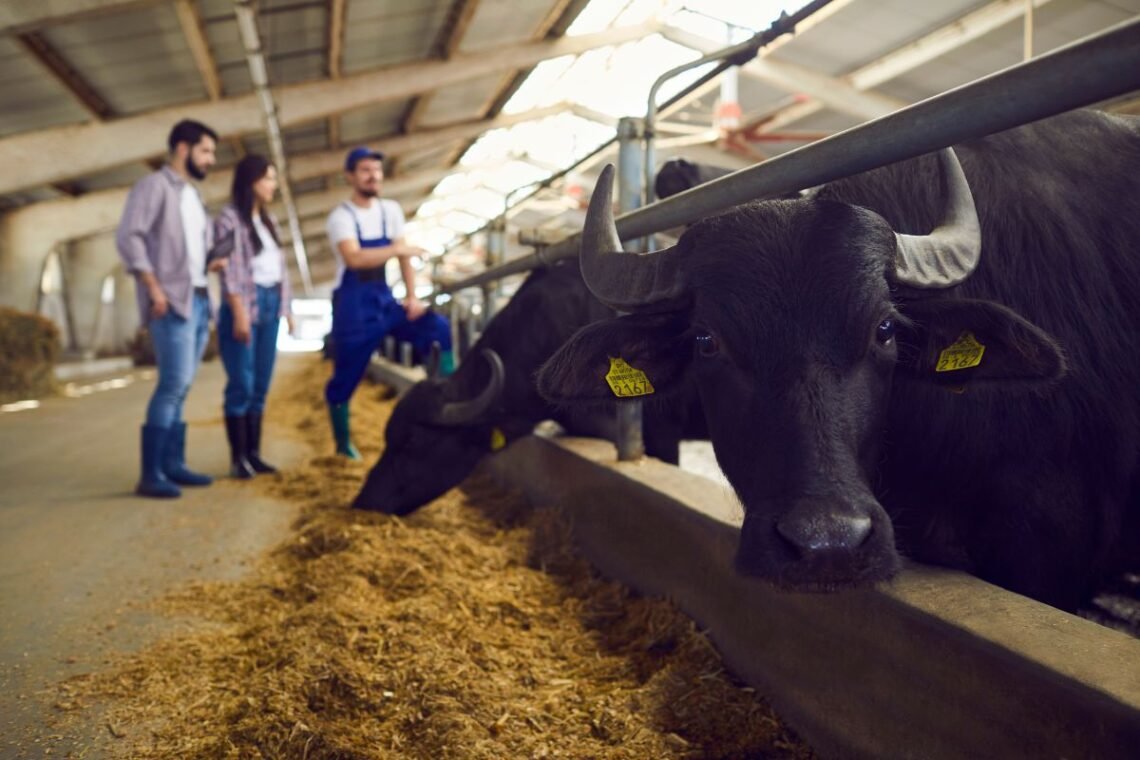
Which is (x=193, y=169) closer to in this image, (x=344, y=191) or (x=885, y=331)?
(x=885, y=331)

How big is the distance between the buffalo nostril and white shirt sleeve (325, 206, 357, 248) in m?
3.64

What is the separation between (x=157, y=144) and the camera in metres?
10.8

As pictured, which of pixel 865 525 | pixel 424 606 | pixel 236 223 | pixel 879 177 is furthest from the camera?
pixel 236 223

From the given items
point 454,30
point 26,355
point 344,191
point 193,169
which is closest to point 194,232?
point 193,169

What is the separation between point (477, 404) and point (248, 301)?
62.8 inches

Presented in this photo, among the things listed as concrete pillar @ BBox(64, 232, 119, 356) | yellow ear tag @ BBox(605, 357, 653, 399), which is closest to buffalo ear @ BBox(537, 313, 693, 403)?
yellow ear tag @ BBox(605, 357, 653, 399)

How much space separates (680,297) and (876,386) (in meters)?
0.48

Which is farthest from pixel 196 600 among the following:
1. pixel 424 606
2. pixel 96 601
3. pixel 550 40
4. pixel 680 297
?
pixel 550 40

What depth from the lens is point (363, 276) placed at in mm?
4711

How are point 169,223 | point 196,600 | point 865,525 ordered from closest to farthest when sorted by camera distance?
point 865,525 < point 196,600 < point 169,223

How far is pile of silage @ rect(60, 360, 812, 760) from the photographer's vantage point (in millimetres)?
1800

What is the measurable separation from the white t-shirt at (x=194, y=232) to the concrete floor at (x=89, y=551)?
45.1 inches

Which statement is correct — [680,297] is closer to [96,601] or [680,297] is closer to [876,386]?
[876,386]

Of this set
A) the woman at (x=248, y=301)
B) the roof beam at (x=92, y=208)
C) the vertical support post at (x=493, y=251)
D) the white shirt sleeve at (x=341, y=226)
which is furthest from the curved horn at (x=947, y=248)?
the roof beam at (x=92, y=208)
